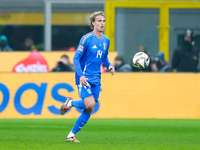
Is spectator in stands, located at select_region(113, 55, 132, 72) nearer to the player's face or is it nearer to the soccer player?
the soccer player

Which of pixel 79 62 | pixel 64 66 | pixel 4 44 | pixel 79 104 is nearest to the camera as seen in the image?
pixel 79 62

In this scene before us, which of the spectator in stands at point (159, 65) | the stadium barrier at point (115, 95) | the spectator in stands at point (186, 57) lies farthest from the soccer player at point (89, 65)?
the spectator in stands at point (186, 57)

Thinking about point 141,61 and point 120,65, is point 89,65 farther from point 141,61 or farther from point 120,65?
point 120,65

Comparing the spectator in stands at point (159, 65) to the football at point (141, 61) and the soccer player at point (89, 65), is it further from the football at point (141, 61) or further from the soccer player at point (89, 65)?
the soccer player at point (89, 65)

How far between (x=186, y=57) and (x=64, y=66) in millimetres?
3325

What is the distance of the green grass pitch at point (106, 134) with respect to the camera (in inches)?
368

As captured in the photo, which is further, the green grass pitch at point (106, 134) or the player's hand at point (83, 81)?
the player's hand at point (83, 81)

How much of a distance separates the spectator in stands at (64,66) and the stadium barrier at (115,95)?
113cm

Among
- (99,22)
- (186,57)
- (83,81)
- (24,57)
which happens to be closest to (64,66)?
(24,57)

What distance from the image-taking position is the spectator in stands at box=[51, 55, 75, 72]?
56.5 ft

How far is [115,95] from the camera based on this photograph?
1602cm

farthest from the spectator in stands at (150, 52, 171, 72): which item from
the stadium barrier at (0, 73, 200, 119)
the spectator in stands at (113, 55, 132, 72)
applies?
the stadium barrier at (0, 73, 200, 119)

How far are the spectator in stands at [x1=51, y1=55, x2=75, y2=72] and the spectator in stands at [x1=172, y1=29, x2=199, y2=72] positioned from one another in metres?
2.81

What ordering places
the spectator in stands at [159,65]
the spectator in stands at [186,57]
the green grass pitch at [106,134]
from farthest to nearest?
the spectator in stands at [186,57]
the spectator in stands at [159,65]
the green grass pitch at [106,134]
